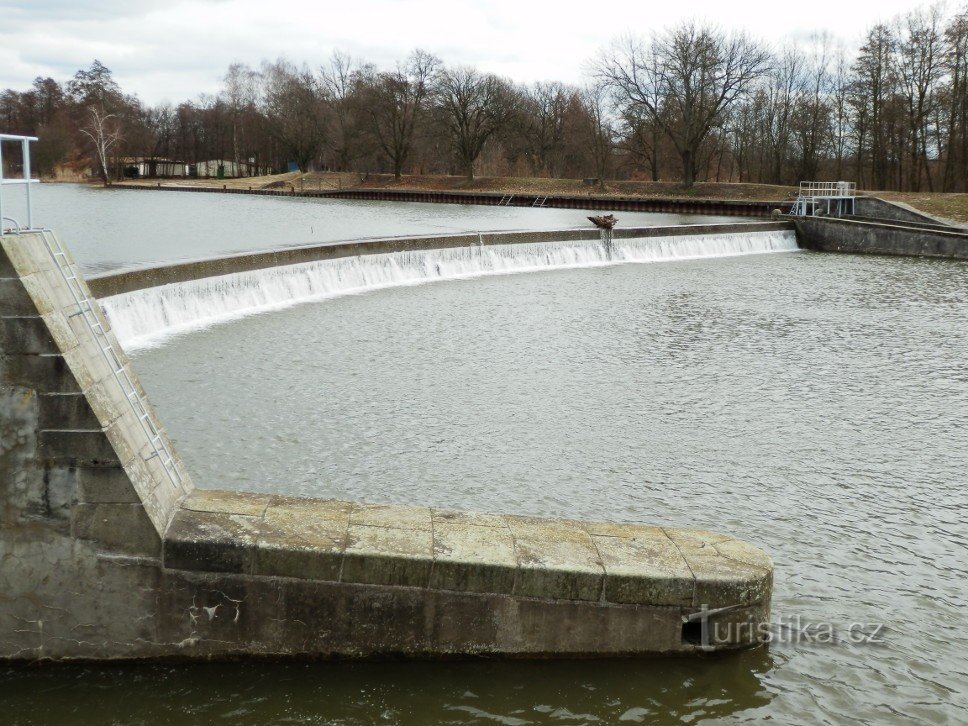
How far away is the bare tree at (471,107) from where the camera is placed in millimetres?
78875

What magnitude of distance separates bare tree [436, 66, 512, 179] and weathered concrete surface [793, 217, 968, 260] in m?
44.5

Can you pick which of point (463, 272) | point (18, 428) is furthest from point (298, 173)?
point (18, 428)

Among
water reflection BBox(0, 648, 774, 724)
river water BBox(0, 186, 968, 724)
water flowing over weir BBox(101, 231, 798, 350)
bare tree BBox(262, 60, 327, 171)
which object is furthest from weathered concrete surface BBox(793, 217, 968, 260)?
bare tree BBox(262, 60, 327, 171)

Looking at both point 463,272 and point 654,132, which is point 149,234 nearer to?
point 463,272

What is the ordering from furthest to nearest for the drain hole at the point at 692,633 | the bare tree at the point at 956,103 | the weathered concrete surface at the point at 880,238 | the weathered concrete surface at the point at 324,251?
the bare tree at the point at 956,103 < the weathered concrete surface at the point at 880,238 < the weathered concrete surface at the point at 324,251 < the drain hole at the point at 692,633

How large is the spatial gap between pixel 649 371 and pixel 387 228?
29.4 m

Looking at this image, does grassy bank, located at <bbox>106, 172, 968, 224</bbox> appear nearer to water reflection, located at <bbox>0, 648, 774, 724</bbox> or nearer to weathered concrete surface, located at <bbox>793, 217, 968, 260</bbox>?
weathered concrete surface, located at <bbox>793, 217, 968, 260</bbox>

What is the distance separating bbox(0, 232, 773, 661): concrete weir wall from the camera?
5074mm

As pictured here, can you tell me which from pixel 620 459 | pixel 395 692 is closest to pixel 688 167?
pixel 620 459

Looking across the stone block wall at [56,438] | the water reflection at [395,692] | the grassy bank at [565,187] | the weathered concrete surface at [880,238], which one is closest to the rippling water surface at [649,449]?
the water reflection at [395,692]

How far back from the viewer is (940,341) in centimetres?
1634

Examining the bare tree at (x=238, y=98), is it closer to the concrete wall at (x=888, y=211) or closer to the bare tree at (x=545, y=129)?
the bare tree at (x=545, y=129)

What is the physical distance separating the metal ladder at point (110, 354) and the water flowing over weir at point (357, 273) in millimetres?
8962

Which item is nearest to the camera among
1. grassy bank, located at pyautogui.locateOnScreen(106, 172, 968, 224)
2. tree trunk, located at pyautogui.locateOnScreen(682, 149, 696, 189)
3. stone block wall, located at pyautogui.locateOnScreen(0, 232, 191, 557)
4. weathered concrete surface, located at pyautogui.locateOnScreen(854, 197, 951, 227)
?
stone block wall, located at pyautogui.locateOnScreen(0, 232, 191, 557)
